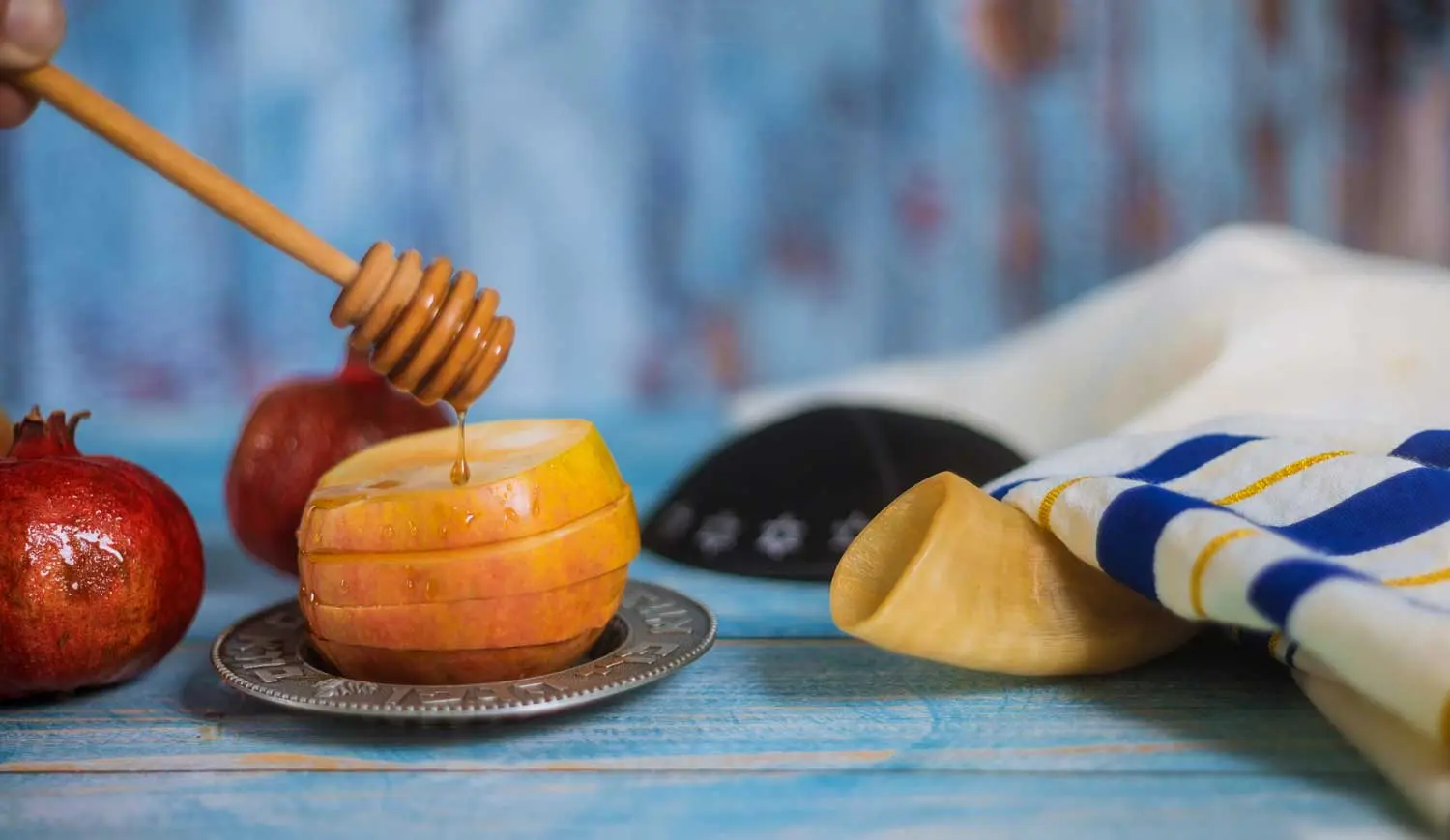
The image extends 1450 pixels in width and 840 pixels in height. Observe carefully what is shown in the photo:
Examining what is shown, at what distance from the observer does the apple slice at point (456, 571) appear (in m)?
0.51

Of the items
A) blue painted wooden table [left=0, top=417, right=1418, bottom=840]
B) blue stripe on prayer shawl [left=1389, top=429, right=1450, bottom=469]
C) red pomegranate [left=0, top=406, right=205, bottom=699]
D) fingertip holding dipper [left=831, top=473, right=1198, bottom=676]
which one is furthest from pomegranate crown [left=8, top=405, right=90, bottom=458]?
blue stripe on prayer shawl [left=1389, top=429, right=1450, bottom=469]

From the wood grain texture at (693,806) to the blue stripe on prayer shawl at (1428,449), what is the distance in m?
0.20

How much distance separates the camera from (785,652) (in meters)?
0.63

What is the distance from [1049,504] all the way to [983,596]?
56 mm

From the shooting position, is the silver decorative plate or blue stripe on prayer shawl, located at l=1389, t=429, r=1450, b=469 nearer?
the silver decorative plate

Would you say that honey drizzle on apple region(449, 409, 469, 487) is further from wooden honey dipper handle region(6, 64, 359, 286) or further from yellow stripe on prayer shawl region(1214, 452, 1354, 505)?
yellow stripe on prayer shawl region(1214, 452, 1354, 505)

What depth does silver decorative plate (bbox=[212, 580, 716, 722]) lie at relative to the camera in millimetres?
486

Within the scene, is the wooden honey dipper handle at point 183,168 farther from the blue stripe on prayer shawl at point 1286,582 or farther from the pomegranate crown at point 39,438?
the blue stripe on prayer shawl at point 1286,582

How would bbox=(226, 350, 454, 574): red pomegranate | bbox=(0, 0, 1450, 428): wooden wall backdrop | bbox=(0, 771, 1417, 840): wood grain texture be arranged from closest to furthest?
bbox=(0, 771, 1417, 840): wood grain texture
bbox=(226, 350, 454, 574): red pomegranate
bbox=(0, 0, 1450, 428): wooden wall backdrop

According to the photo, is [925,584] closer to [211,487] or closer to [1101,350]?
[1101,350]

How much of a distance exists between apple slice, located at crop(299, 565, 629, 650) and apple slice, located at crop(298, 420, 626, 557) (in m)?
0.02

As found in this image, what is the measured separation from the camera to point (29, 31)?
0.59 meters

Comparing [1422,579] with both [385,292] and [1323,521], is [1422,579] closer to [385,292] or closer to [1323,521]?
[1323,521]

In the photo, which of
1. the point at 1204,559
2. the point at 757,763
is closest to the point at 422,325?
the point at 757,763
